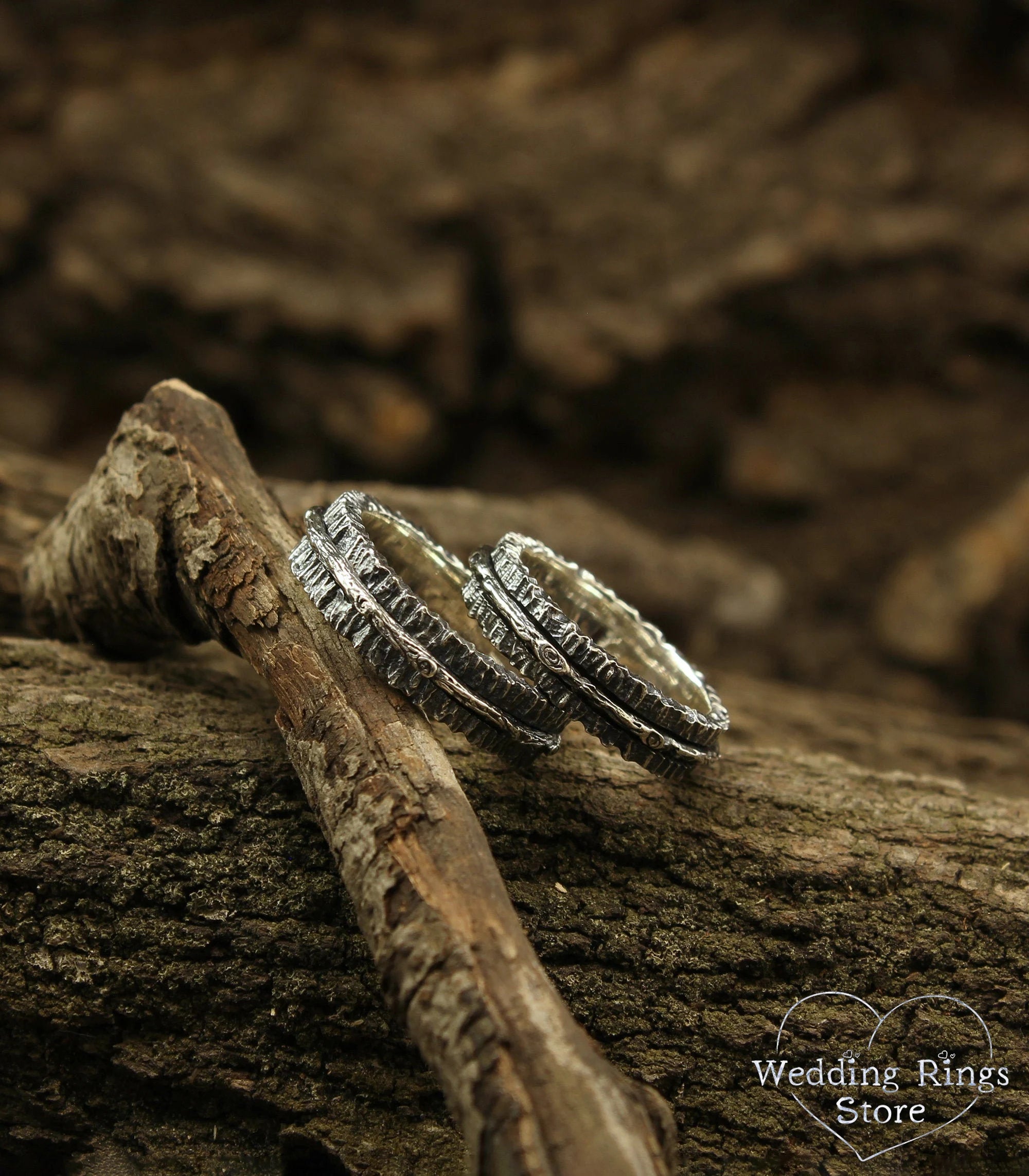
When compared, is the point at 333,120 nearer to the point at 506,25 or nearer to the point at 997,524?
the point at 506,25

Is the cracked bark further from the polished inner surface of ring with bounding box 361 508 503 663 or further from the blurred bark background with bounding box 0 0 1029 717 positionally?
the blurred bark background with bounding box 0 0 1029 717

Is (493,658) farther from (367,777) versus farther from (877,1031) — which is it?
(877,1031)

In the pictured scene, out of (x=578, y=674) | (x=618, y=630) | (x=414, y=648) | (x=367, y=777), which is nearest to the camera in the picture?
(x=367, y=777)

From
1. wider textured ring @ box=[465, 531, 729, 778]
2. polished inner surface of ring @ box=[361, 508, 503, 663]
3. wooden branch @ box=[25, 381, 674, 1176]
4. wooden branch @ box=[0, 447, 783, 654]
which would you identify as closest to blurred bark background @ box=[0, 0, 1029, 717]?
wooden branch @ box=[0, 447, 783, 654]

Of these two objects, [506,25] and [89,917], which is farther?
[506,25]

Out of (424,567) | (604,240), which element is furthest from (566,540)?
(604,240)

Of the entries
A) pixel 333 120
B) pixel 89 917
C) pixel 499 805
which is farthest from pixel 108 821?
pixel 333 120

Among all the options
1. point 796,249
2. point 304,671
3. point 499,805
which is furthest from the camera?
point 796,249

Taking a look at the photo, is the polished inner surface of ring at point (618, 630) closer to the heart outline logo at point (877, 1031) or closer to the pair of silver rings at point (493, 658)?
the pair of silver rings at point (493, 658)
